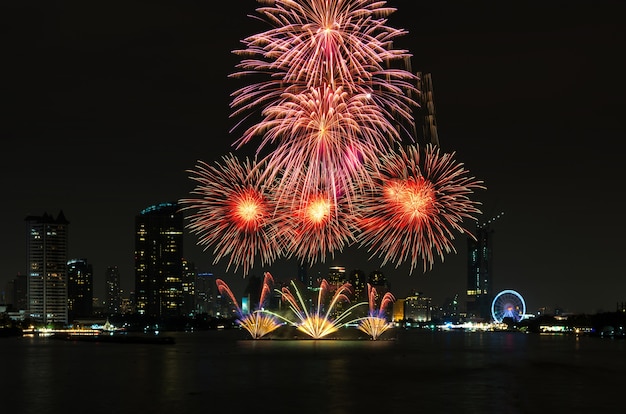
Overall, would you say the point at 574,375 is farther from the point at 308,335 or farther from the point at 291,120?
the point at 308,335

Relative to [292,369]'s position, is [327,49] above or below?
above

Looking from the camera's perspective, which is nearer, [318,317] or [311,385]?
[311,385]

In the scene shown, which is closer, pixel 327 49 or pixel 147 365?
pixel 327 49

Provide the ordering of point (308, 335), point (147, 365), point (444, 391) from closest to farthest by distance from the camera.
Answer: point (444, 391)
point (147, 365)
point (308, 335)

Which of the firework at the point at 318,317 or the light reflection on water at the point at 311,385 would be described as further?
the firework at the point at 318,317

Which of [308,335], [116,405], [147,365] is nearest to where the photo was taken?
[116,405]

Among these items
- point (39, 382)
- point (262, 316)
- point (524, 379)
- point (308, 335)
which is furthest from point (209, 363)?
point (262, 316)

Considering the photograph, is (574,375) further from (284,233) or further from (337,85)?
(337,85)

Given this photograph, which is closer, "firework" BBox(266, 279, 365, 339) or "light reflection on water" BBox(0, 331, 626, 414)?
"light reflection on water" BBox(0, 331, 626, 414)

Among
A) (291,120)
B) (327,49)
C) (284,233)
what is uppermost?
(327,49)
